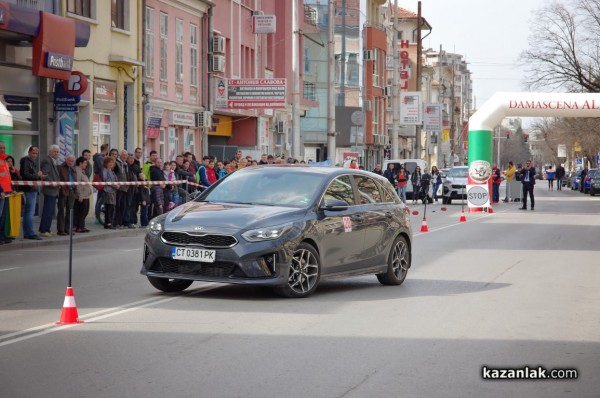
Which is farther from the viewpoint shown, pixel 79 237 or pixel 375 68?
pixel 375 68

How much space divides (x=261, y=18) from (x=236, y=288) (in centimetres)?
3512

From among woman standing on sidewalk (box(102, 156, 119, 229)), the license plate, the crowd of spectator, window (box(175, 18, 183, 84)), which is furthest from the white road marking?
window (box(175, 18, 183, 84))

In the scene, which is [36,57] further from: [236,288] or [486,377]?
[486,377]

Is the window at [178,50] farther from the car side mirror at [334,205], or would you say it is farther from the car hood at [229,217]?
the car hood at [229,217]

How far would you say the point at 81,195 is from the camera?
23984mm

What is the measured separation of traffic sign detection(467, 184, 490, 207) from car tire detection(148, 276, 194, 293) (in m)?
28.8

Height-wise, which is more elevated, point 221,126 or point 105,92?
point 105,92

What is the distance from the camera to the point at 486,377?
817cm

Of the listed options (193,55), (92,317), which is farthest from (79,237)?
(193,55)

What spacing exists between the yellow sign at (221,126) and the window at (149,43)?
7746mm

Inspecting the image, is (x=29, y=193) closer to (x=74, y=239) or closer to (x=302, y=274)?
(x=74, y=239)

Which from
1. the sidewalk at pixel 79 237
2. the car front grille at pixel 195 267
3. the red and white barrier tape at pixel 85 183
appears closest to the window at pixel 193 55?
the red and white barrier tape at pixel 85 183

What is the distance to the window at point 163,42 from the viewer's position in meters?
38.1

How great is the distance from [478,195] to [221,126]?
12.0m
